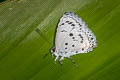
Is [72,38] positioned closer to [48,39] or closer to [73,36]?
[73,36]

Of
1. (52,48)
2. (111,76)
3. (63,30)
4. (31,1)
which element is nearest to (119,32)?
(111,76)

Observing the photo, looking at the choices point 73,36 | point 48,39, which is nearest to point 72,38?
point 73,36

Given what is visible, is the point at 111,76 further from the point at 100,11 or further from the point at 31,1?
the point at 31,1

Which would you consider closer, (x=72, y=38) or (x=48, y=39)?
(x=48, y=39)
